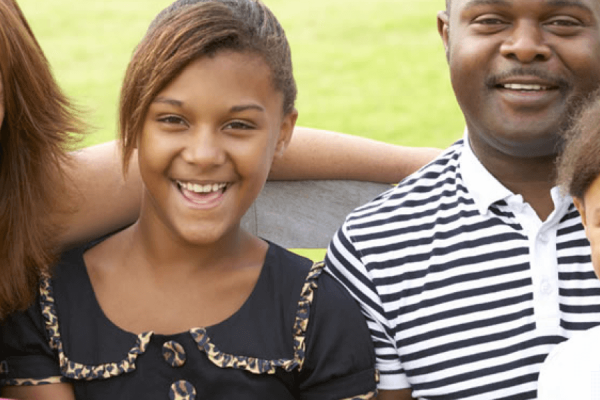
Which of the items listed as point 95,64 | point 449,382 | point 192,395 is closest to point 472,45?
point 449,382

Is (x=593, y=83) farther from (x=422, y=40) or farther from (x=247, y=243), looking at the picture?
(x=422, y=40)

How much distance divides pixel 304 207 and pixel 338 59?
8902mm

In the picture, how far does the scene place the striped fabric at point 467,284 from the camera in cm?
231

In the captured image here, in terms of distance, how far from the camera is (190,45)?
7.17ft

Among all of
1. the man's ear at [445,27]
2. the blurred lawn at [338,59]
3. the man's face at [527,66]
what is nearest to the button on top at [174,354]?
the man's face at [527,66]

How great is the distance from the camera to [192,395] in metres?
2.20

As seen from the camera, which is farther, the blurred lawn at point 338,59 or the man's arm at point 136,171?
the blurred lawn at point 338,59

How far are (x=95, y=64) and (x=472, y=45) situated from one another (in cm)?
929

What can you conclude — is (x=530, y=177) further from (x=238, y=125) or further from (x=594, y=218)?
(x=238, y=125)

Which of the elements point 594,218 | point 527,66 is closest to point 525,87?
point 527,66

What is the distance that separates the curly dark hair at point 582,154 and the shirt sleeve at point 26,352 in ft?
3.70

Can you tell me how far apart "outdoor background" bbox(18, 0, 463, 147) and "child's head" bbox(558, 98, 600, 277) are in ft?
21.2

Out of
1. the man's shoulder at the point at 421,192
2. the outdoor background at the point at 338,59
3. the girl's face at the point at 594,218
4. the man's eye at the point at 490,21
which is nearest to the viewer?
the girl's face at the point at 594,218

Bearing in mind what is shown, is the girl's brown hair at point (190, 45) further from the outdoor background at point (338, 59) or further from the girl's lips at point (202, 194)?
the outdoor background at point (338, 59)
